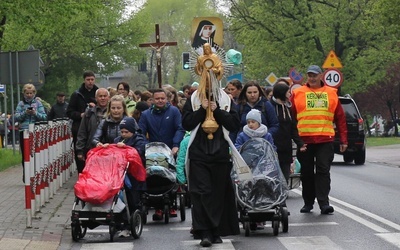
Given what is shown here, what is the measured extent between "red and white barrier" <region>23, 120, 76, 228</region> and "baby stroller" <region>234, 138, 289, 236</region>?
2579 millimetres

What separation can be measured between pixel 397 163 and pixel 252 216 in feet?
59.1

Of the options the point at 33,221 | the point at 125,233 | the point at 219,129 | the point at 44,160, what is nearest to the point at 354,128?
the point at 44,160

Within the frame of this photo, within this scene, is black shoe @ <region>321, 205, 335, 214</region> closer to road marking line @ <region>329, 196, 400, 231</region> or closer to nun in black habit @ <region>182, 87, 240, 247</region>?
road marking line @ <region>329, 196, 400, 231</region>

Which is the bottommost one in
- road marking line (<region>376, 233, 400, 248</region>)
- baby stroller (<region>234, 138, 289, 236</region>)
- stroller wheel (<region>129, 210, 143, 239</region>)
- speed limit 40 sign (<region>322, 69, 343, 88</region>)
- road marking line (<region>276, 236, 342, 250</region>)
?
road marking line (<region>276, 236, 342, 250</region>)

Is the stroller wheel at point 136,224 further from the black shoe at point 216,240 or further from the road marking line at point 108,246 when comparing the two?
the black shoe at point 216,240

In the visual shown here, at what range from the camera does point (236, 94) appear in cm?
1566

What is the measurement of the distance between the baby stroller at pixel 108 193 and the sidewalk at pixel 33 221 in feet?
1.41

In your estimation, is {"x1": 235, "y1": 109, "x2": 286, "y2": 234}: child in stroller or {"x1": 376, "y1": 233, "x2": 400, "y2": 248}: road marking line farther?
{"x1": 235, "y1": 109, "x2": 286, "y2": 234}: child in stroller

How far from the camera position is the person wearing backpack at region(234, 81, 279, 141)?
1398cm

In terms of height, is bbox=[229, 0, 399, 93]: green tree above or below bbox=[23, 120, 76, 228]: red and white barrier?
above

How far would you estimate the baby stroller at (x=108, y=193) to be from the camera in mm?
11938

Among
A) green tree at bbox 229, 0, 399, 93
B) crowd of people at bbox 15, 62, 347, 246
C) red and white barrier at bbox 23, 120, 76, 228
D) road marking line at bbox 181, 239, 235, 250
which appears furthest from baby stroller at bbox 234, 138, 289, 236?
green tree at bbox 229, 0, 399, 93

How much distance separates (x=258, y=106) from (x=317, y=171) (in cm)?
146

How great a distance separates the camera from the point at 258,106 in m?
14.1
